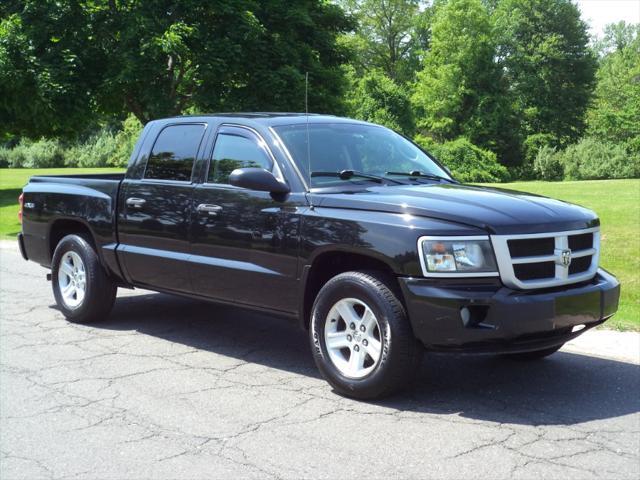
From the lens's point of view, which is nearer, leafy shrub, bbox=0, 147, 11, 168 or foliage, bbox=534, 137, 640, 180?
foliage, bbox=534, 137, 640, 180

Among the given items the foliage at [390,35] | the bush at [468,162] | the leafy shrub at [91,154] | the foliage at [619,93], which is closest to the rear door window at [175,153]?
the bush at [468,162]

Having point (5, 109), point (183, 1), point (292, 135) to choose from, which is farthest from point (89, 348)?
point (5, 109)

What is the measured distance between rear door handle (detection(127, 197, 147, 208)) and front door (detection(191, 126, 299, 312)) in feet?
2.28

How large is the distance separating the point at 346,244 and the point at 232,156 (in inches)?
61.2

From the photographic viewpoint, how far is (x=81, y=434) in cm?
461

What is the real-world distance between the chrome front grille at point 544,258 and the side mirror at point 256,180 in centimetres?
163

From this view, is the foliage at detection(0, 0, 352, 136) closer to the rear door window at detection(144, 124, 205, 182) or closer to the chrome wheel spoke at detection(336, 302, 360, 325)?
the rear door window at detection(144, 124, 205, 182)

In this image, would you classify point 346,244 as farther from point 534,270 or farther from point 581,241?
point 581,241

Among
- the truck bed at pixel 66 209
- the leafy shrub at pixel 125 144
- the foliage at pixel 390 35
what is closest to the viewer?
the truck bed at pixel 66 209

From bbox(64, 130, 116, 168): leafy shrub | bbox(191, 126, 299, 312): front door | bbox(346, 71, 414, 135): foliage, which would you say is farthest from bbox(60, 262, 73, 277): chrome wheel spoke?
bbox(64, 130, 116, 168): leafy shrub

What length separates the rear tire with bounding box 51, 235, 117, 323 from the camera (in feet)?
24.2

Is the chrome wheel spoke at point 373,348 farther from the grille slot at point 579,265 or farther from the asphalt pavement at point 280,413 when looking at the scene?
the grille slot at point 579,265

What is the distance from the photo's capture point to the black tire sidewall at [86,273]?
290 inches

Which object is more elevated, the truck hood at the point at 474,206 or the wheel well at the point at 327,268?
the truck hood at the point at 474,206
